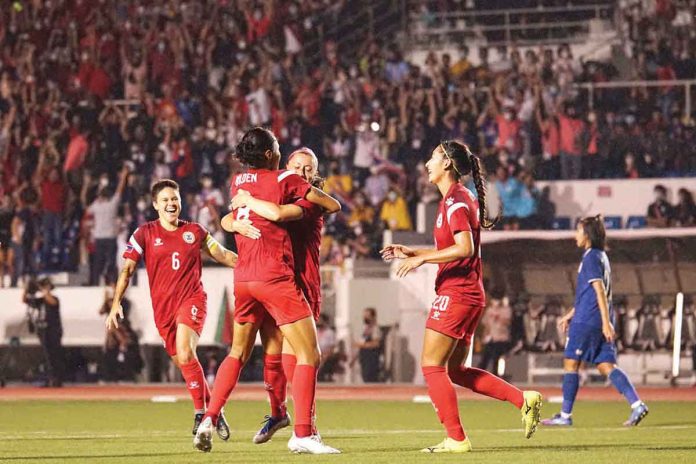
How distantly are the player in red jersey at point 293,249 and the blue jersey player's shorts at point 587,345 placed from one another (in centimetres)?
385

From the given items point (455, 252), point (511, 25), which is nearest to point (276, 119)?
point (511, 25)

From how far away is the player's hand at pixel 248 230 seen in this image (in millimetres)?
11203

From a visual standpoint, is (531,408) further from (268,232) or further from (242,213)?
(242,213)

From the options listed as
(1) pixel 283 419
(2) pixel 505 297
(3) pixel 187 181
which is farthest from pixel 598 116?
(1) pixel 283 419

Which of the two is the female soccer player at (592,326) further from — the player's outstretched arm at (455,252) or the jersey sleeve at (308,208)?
the jersey sleeve at (308,208)

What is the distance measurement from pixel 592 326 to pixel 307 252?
14.8ft

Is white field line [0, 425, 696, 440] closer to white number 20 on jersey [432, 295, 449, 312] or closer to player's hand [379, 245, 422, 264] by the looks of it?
white number 20 on jersey [432, 295, 449, 312]

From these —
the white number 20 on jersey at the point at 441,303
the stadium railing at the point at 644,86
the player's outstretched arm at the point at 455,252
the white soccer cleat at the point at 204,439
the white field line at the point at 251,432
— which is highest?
the stadium railing at the point at 644,86

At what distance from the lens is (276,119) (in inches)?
1160

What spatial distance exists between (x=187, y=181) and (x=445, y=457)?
1840 cm

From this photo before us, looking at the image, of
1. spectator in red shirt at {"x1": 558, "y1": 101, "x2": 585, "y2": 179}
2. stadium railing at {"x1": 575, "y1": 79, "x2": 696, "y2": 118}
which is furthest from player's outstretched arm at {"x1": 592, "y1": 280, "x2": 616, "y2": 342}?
stadium railing at {"x1": 575, "y1": 79, "x2": 696, "y2": 118}

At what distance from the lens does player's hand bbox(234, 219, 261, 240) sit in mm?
11203

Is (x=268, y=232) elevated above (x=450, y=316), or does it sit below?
above

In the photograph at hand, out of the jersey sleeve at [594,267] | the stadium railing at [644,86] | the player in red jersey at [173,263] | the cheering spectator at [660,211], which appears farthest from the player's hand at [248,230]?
the stadium railing at [644,86]
